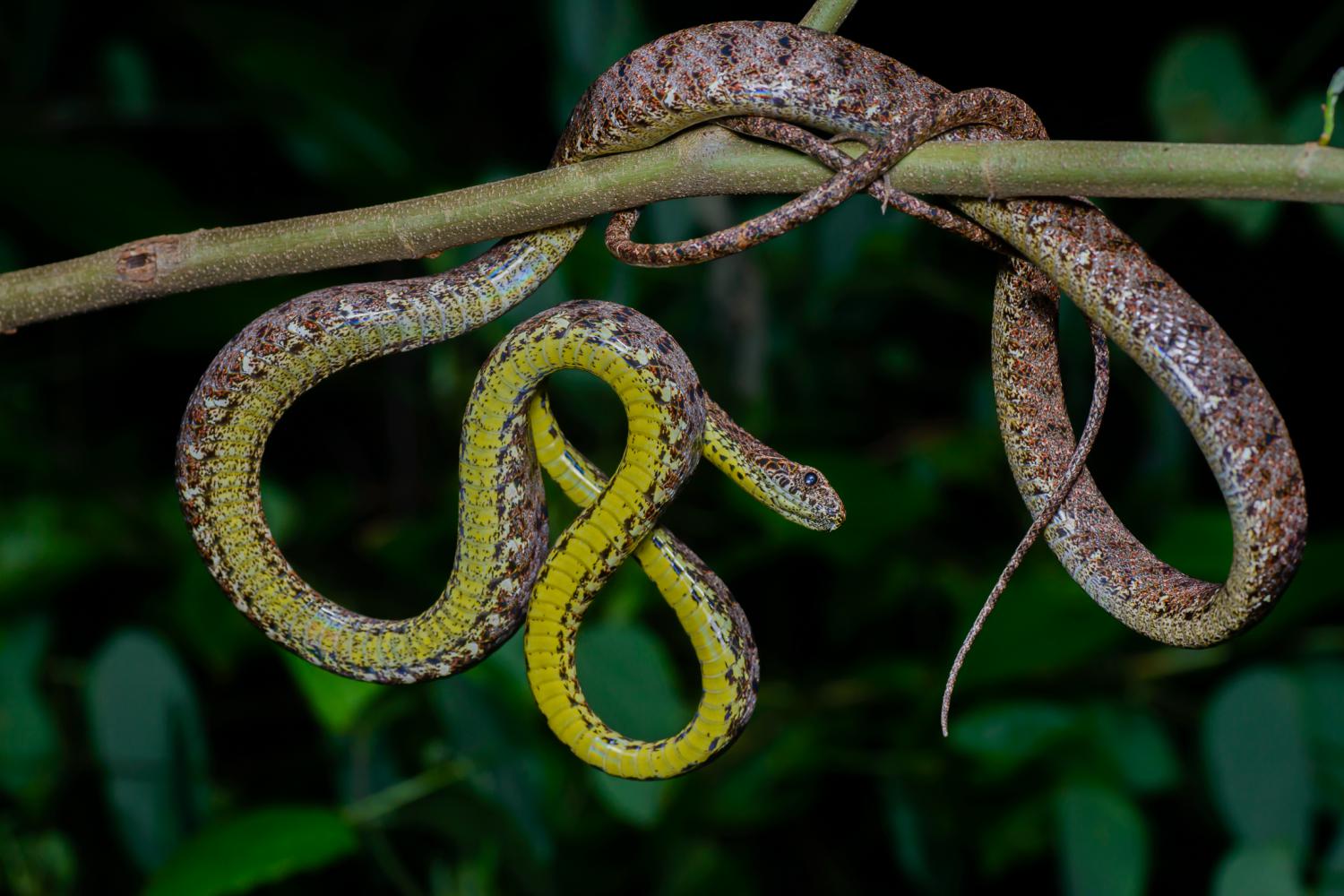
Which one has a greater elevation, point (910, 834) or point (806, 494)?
→ point (806, 494)

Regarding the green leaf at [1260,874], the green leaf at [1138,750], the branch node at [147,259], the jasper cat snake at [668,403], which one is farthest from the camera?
the green leaf at [1138,750]

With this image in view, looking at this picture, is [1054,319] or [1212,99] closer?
[1054,319]

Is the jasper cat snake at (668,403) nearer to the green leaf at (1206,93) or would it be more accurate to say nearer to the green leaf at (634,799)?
the green leaf at (634,799)

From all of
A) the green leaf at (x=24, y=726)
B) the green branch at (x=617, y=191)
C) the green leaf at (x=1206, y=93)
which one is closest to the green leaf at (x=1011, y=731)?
the green leaf at (x=1206, y=93)

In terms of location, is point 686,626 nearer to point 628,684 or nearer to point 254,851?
point 628,684

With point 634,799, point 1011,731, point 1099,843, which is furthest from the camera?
point 1011,731

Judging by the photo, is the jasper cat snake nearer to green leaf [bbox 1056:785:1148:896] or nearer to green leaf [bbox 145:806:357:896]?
green leaf [bbox 145:806:357:896]

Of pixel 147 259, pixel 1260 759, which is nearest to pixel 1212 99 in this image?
pixel 1260 759
